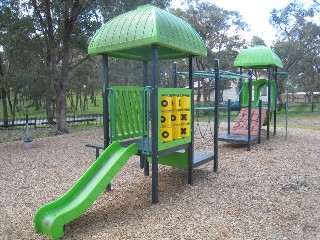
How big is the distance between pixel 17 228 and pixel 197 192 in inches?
111

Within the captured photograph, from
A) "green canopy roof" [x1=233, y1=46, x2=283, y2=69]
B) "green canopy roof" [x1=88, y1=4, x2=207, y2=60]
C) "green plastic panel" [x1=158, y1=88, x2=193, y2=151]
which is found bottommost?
"green plastic panel" [x1=158, y1=88, x2=193, y2=151]

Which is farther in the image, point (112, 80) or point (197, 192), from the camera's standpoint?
point (112, 80)

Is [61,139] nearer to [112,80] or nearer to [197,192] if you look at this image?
[197,192]

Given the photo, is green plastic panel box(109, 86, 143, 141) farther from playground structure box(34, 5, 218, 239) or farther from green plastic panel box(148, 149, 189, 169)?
green plastic panel box(148, 149, 189, 169)

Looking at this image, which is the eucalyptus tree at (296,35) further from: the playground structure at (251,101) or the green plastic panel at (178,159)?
the green plastic panel at (178,159)

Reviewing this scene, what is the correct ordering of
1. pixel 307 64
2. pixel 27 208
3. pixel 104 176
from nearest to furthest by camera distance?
pixel 104 176, pixel 27 208, pixel 307 64

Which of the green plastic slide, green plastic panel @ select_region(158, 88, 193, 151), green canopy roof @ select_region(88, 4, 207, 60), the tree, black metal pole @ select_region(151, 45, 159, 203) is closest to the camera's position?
the green plastic slide

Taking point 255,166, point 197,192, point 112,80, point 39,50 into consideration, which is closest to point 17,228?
point 197,192

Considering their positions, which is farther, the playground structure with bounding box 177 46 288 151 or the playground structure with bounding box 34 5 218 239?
the playground structure with bounding box 177 46 288 151

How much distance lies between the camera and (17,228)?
3.83 metres

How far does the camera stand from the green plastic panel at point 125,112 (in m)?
4.87

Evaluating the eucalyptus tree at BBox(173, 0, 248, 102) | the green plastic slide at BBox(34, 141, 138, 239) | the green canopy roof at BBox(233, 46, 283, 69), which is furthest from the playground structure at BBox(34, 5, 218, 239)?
the eucalyptus tree at BBox(173, 0, 248, 102)

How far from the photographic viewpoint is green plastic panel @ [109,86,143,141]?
487 cm

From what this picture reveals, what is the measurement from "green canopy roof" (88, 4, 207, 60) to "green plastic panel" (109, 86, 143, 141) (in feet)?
2.42
